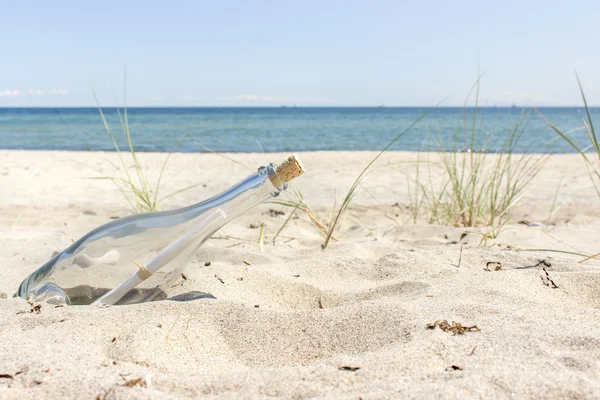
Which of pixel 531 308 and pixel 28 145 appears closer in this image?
pixel 531 308

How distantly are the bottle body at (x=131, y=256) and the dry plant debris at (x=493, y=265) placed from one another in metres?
1.01

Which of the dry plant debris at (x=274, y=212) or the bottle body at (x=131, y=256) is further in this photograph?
the dry plant debris at (x=274, y=212)

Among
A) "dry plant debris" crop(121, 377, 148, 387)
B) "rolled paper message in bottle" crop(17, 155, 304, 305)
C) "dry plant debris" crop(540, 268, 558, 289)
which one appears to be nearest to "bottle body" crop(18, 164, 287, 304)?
"rolled paper message in bottle" crop(17, 155, 304, 305)

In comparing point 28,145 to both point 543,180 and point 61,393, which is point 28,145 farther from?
point 61,393

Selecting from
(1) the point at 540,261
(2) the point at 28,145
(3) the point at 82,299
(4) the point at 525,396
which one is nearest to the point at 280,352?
(4) the point at 525,396

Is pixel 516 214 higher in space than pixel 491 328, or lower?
lower

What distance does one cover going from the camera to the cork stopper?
53.6 inches

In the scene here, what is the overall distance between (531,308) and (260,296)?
2.64 ft

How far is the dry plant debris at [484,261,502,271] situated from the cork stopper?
96cm

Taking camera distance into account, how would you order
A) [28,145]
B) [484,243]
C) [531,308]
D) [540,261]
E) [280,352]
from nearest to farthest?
[280,352] < [531,308] < [540,261] < [484,243] < [28,145]

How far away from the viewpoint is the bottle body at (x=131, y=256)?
150cm

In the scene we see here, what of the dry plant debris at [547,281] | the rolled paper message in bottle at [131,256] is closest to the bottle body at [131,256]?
the rolled paper message in bottle at [131,256]

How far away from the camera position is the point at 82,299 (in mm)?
1592

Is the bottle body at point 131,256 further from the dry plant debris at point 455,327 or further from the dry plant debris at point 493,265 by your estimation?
the dry plant debris at point 493,265
